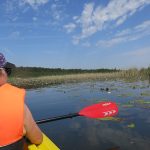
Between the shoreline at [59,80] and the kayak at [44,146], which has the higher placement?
the shoreline at [59,80]

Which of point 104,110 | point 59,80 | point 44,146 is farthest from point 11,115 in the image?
point 59,80

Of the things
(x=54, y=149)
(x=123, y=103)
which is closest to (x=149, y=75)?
(x=123, y=103)

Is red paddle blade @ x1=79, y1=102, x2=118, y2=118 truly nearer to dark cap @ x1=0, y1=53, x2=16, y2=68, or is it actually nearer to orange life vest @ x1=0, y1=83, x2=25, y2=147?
orange life vest @ x1=0, y1=83, x2=25, y2=147

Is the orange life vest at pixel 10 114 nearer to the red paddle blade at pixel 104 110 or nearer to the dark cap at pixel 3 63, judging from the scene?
the dark cap at pixel 3 63

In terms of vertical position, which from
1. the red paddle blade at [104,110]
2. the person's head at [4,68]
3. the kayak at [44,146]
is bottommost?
the kayak at [44,146]

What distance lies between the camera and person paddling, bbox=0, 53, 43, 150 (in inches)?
149

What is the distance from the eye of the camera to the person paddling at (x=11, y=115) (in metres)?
3.79

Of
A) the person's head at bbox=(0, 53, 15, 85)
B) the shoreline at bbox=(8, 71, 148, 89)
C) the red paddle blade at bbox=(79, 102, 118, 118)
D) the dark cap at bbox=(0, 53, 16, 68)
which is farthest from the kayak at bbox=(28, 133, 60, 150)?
the shoreline at bbox=(8, 71, 148, 89)

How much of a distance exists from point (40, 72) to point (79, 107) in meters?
57.0

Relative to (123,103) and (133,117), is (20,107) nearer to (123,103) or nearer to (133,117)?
(133,117)

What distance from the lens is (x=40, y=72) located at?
69312 mm

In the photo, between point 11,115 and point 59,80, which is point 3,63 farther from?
point 59,80

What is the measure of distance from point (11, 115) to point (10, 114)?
0.06 ft

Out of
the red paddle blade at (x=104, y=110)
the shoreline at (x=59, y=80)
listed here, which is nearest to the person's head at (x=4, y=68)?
the red paddle blade at (x=104, y=110)
